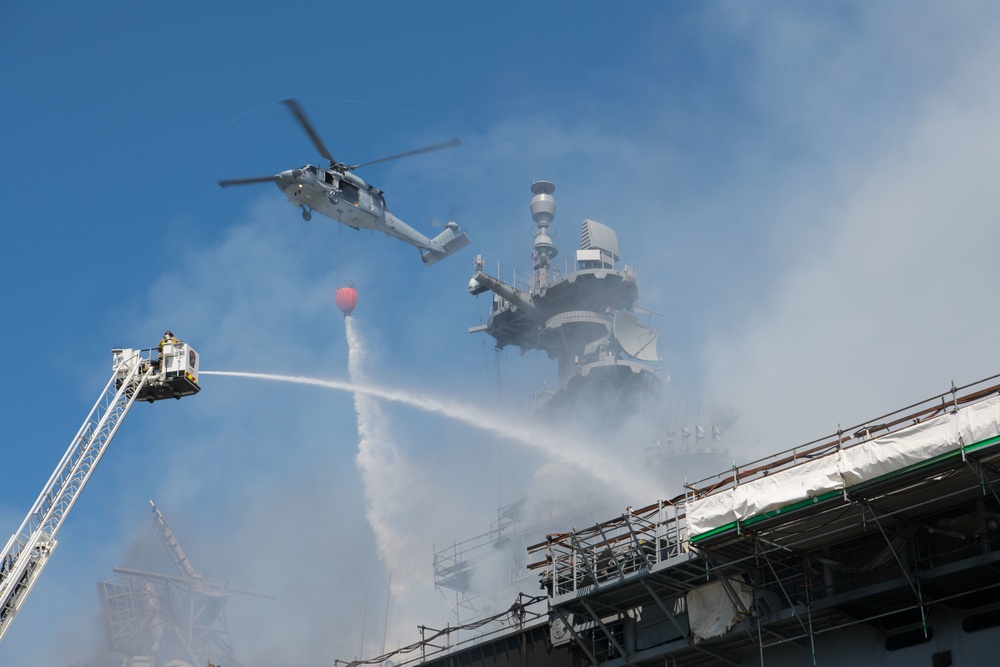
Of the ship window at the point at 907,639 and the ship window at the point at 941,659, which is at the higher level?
the ship window at the point at 907,639

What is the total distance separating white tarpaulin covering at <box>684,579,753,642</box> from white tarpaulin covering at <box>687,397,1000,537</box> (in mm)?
2684

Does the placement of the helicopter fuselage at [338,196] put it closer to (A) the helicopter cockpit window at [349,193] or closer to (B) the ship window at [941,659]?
(A) the helicopter cockpit window at [349,193]

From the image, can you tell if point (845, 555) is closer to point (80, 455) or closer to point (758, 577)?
point (758, 577)

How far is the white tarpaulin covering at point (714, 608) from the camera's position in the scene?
3284cm

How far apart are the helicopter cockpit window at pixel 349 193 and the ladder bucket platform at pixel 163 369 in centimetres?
2827

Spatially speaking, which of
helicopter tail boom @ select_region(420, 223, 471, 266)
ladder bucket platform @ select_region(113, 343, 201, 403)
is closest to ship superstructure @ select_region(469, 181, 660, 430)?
helicopter tail boom @ select_region(420, 223, 471, 266)

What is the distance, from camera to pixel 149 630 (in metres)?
105

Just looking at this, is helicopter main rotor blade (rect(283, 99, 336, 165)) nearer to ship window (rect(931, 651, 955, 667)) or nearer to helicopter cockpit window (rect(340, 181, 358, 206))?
helicopter cockpit window (rect(340, 181, 358, 206))

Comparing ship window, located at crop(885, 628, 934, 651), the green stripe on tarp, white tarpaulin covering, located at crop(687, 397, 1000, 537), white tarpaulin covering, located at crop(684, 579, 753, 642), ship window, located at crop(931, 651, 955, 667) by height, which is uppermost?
white tarpaulin covering, located at crop(687, 397, 1000, 537)

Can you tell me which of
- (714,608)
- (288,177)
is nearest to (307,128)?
(288,177)

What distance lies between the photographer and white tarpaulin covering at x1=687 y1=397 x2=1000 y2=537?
26812mm

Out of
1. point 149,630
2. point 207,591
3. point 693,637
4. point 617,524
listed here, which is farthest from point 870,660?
point 207,591

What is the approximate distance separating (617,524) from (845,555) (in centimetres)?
681

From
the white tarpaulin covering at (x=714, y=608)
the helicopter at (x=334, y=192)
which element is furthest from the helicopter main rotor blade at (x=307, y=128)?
the white tarpaulin covering at (x=714, y=608)
